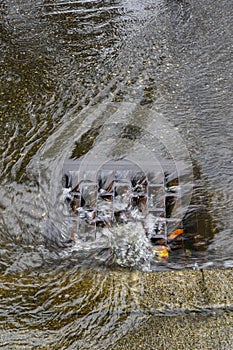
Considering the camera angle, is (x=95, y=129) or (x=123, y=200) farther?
(x=95, y=129)

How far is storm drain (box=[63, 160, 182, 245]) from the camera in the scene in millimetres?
2344

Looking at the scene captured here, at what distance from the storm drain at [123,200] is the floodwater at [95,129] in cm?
7

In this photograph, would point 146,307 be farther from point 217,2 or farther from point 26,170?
point 217,2

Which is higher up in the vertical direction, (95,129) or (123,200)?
(95,129)

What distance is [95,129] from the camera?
2.68 meters

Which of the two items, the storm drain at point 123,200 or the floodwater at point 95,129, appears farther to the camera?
the storm drain at point 123,200

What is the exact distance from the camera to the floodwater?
1983mm

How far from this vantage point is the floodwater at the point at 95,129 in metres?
1.98

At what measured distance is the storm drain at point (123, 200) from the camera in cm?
234

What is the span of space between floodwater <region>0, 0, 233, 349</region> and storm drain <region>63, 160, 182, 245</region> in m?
0.07

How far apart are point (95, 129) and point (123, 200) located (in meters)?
0.54

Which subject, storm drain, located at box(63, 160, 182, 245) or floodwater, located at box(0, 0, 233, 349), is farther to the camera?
storm drain, located at box(63, 160, 182, 245)

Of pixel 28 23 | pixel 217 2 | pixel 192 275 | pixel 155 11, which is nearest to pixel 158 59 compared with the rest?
pixel 155 11

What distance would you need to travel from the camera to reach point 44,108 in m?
2.81
